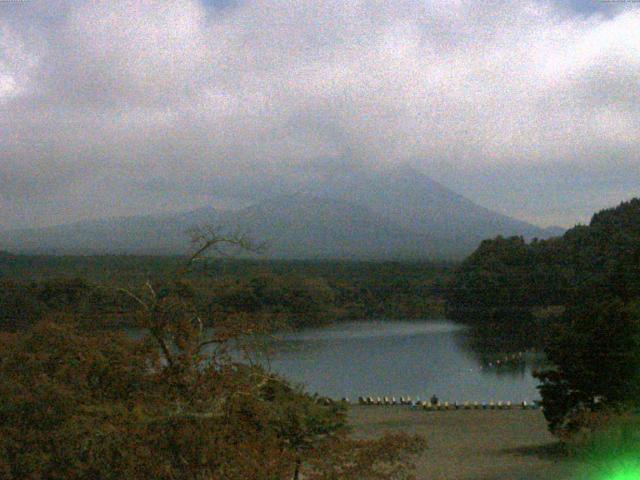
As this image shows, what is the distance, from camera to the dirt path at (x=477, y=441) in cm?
1011

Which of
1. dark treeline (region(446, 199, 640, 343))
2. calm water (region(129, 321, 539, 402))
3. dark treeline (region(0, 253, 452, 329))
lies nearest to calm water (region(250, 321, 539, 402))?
calm water (region(129, 321, 539, 402))

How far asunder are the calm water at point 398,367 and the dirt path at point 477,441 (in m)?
2.67

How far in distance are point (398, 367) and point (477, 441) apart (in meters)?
14.4

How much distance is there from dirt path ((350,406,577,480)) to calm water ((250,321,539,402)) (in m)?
2.67

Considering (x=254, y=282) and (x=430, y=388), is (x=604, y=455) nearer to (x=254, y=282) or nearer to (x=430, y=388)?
(x=430, y=388)

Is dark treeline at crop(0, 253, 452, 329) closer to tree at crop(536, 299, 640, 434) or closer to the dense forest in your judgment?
the dense forest

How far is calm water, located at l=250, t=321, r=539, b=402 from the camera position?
22797mm

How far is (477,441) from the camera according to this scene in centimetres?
1382

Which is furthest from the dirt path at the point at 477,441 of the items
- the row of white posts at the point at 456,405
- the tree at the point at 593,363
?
the tree at the point at 593,363

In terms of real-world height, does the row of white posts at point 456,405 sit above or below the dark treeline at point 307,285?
below

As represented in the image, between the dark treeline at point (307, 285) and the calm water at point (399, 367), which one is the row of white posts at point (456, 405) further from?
the dark treeline at point (307, 285)

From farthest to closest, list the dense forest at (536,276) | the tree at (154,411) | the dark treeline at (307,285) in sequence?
the dense forest at (536,276) → the dark treeline at (307,285) → the tree at (154,411)

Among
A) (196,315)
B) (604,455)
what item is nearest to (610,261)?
(604,455)

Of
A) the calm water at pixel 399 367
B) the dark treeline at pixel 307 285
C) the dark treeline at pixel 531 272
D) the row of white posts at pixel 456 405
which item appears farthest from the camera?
the dark treeline at pixel 531 272
